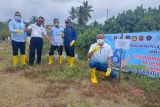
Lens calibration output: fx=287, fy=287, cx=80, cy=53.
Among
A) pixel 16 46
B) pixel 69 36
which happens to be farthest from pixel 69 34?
pixel 16 46

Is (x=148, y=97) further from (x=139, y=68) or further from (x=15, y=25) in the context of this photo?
(x=15, y=25)

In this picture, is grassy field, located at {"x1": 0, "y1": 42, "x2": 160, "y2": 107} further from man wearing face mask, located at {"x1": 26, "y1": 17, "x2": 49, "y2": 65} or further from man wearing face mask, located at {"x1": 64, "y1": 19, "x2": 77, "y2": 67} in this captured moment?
man wearing face mask, located at {"x1": 64, "y1": 19, "x2": 77, "y2": 67}

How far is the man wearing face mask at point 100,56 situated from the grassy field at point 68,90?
35cm

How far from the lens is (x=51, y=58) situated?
1101cm

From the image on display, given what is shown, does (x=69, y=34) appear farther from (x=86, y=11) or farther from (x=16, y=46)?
(x=86, y=11)

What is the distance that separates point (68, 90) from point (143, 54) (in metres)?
3.91

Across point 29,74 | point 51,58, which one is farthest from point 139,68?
point 29,74

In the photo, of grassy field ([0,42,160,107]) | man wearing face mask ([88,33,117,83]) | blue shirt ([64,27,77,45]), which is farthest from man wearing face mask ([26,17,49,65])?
man wearing face mask ([88,33,117,83])

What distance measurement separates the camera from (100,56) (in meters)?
8.29

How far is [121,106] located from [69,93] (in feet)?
4.46

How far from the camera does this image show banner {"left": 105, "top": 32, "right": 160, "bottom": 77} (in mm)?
9641

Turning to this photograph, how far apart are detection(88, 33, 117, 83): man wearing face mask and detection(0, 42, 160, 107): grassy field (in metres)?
0.35

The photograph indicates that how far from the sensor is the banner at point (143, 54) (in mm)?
9641

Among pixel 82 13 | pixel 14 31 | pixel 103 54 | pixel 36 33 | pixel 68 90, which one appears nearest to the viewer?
pixel 68 90
